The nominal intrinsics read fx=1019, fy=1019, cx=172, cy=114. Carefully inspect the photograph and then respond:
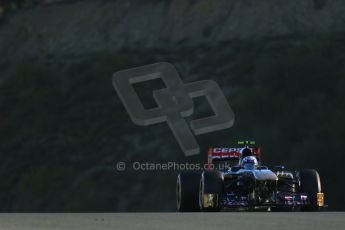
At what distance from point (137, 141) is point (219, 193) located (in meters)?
32.3

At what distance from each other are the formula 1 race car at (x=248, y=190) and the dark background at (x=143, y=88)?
25.8 meters

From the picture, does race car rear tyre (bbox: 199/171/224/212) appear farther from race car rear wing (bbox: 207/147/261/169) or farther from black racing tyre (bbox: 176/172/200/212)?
race car rear wing (bbox: 207/147/261/169)

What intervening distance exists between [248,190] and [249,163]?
1184 millimetres

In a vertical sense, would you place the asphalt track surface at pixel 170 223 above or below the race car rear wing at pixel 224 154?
above

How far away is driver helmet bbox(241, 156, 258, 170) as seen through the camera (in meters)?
24.4

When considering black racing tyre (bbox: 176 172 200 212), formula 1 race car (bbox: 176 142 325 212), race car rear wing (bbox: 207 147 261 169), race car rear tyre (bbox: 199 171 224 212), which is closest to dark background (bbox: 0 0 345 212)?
race car rear wing (bbox: 207 147 261 169)

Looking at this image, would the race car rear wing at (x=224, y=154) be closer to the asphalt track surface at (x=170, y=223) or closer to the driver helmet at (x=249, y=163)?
the driver helmet at (x=249, y=163)

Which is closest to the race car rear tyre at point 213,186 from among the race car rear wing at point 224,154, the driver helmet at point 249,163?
the driver helmet at point 249,163

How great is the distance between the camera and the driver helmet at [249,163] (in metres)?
24.4

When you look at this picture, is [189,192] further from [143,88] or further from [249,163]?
[143,88]

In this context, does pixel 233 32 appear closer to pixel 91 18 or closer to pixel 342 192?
pixel 91 18

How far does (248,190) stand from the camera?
23.5 meters

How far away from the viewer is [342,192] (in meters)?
51.2

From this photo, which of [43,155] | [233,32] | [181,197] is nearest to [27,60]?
[43,155]
